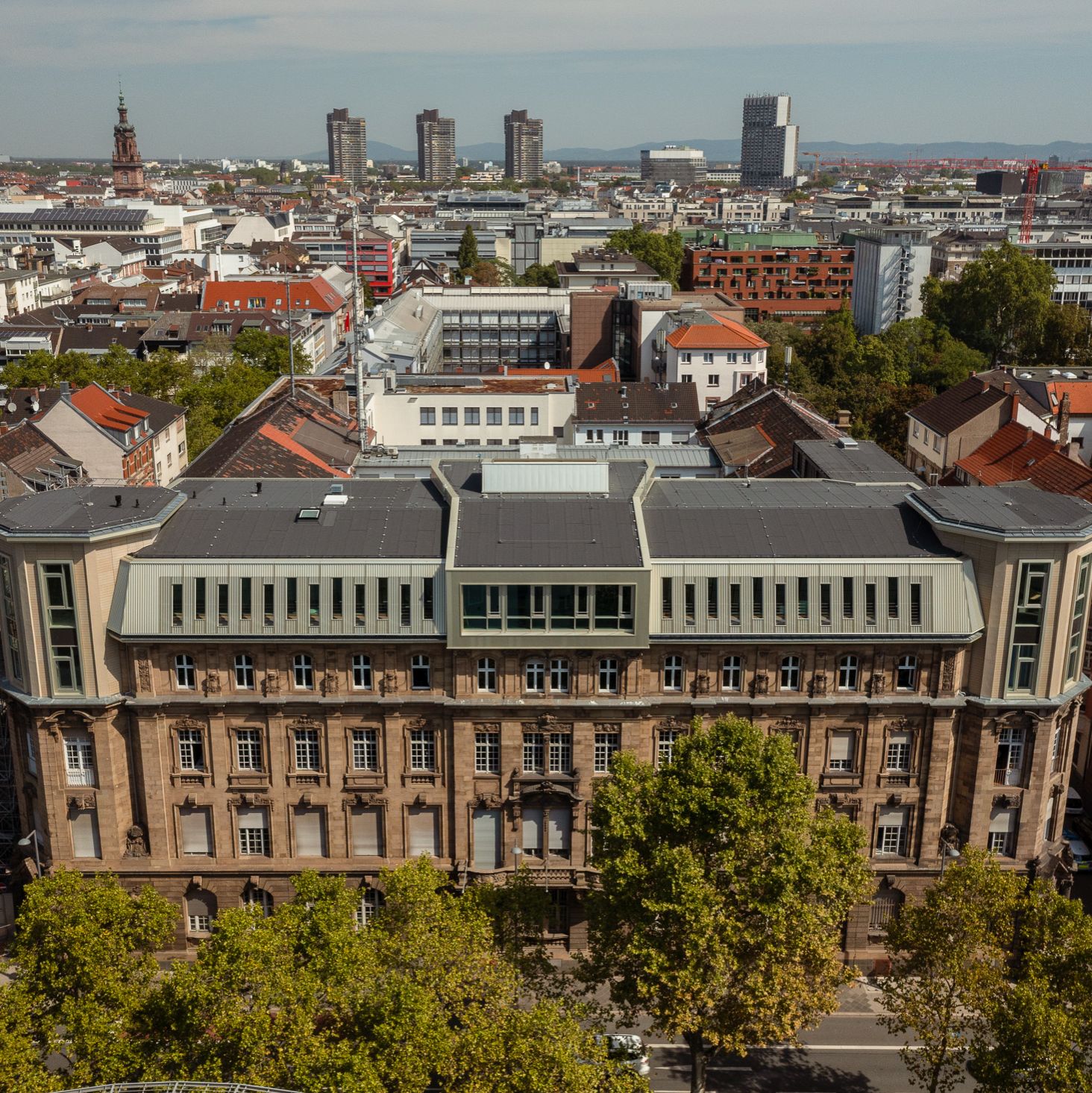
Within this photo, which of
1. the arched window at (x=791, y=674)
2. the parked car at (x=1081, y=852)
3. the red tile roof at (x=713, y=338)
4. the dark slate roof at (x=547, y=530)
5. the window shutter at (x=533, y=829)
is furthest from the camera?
the red tile roof at (x=713, y=338)

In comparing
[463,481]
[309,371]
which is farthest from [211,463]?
[309,371]

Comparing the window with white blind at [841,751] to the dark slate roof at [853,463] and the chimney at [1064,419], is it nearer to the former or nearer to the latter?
the dark slate roof at [853,463]

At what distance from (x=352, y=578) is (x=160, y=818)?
16.2 meters

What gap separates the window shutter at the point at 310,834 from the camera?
60.4 meters

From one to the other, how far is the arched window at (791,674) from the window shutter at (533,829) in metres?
14.0

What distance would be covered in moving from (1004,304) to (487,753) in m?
162

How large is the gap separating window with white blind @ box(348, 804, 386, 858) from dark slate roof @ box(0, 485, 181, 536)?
18105 mm

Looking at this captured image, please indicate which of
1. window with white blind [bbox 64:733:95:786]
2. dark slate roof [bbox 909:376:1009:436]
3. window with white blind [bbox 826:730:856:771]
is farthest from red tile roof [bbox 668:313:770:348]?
window with white blind [bbox 64:733:95:786]

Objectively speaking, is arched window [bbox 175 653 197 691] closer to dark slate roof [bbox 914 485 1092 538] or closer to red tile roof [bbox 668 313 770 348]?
dark slate roof [bbox 914 485 1092 538]

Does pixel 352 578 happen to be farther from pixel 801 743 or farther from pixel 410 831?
pixel 801 743

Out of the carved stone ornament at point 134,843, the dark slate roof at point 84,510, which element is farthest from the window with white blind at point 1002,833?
the dark slate roof at point 84,510

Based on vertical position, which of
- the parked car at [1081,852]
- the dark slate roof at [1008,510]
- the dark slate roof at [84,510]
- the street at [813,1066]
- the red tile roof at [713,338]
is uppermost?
the dark slate roof at [1008,510]

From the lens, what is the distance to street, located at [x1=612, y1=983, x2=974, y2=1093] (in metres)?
53.7

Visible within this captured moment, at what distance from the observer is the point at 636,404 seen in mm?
121500
